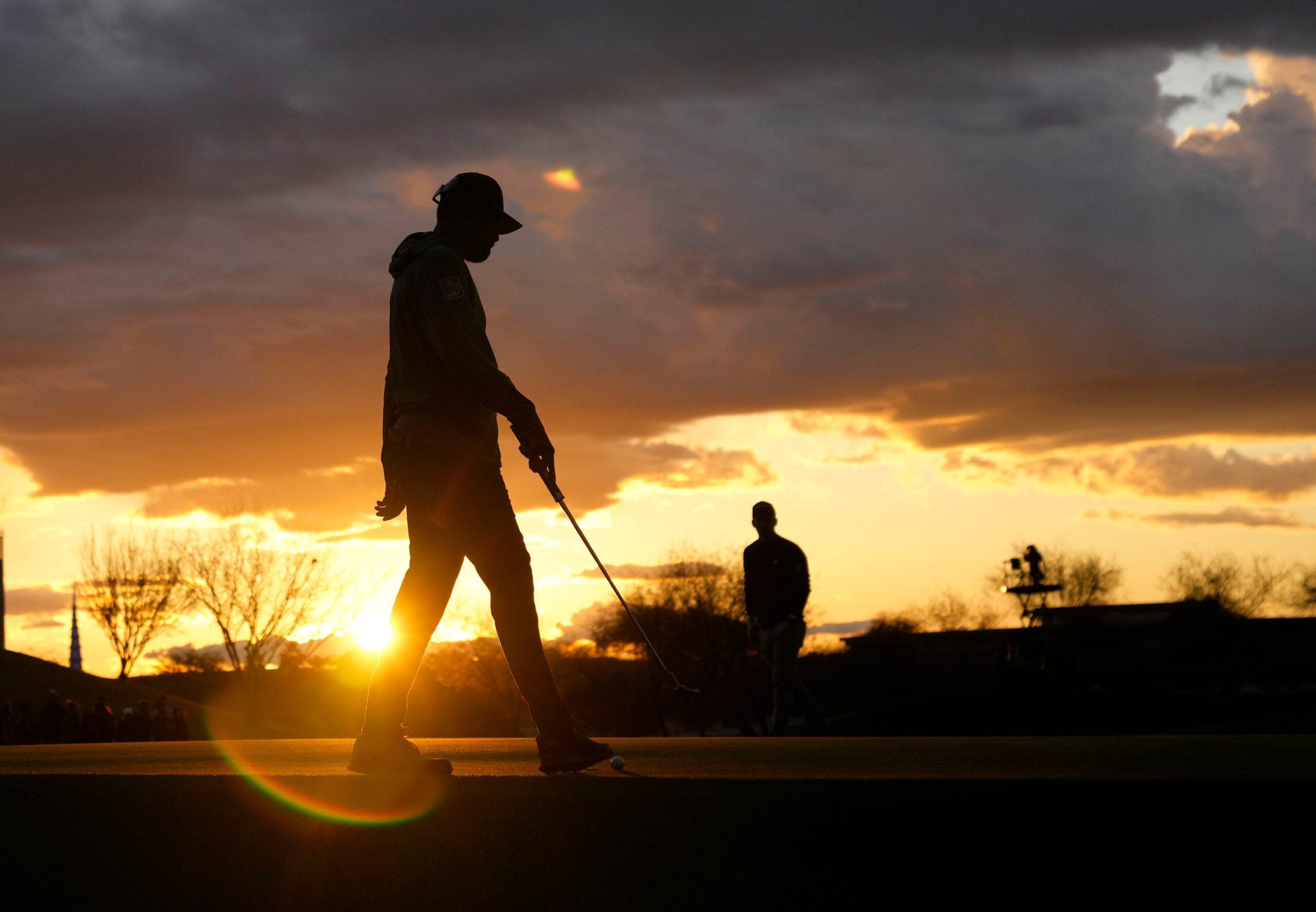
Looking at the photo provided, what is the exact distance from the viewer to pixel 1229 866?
300 centimetres

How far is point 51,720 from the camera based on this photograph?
77.7 feet

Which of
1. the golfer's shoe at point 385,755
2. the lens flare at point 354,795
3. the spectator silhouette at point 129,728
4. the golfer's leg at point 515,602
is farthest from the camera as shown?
the spectator silhouette at point 129,728

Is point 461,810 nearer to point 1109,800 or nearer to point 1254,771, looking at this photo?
point 1109,800

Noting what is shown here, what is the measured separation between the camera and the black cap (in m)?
4.98

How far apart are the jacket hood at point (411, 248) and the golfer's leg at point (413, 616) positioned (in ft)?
2.85

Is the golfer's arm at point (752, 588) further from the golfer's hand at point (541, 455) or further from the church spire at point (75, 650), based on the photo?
the church spire at point (75, 650)

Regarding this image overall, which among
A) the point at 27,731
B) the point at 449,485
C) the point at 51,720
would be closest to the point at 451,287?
the point at 449,485

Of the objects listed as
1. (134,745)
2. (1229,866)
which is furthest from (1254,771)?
(134,745)

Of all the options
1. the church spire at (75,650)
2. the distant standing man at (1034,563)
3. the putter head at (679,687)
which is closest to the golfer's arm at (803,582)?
the putter head at (679,687)

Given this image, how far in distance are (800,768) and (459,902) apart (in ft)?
4.48

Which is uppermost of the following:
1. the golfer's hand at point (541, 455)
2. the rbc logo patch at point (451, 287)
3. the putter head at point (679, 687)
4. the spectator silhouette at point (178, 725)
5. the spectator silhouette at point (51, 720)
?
the rbc logo patch at point (451, 287)

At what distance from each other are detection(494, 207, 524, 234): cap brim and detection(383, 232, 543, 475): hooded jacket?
0.76 ft

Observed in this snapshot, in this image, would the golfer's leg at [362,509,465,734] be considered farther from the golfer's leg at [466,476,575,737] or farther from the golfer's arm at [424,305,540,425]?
the golfer's arm at [424,305,540,425]

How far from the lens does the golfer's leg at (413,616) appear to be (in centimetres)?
477
